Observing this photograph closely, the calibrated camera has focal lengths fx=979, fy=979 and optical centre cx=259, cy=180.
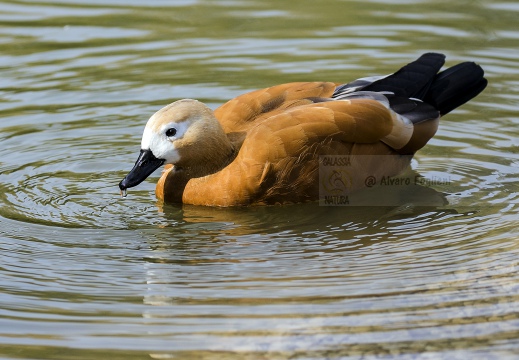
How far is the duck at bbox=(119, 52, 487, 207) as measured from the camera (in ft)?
25.1

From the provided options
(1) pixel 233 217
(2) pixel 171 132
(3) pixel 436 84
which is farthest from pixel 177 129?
(3) pixel 436 84

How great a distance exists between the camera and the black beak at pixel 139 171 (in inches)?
301

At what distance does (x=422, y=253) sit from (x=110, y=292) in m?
2.11

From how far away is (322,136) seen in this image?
7684 millimetres

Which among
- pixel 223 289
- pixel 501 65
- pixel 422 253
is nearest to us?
pixel 223 289

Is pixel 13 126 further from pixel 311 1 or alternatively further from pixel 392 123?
pixel 311 1

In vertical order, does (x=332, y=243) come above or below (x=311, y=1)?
below

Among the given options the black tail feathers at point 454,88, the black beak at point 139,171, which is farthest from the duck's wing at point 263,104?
the black tail feathers at point 454,88

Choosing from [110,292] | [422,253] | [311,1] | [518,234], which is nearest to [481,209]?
[518,234]

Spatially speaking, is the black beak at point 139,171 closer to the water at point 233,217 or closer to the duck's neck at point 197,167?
the water at point 233,217

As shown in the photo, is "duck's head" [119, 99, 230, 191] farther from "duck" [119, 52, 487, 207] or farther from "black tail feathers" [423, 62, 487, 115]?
"black tail feathers" [423, 62, 487, 115]

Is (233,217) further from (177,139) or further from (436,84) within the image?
(436,84)

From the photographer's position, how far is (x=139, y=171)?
7664 mm

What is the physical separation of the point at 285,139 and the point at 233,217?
0.73 meters
